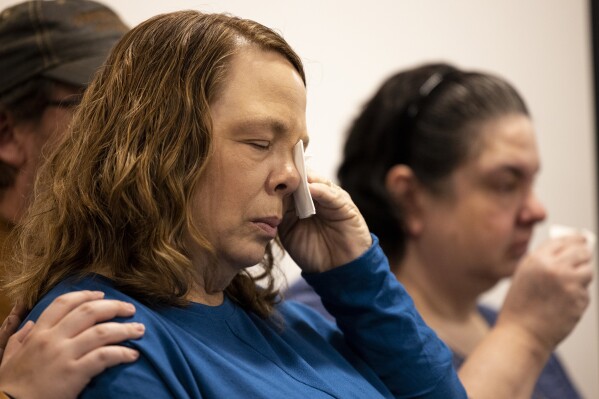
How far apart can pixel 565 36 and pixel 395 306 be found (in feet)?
5.19

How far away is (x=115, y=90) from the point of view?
948 millimetres

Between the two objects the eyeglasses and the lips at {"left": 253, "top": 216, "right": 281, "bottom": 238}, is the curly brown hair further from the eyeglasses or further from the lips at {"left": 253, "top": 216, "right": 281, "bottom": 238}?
the eyeglasses

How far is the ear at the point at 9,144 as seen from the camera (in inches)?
51.2

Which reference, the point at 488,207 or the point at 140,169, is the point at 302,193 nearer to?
the point at 140,169

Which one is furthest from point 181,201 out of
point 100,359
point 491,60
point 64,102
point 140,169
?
point 491,60

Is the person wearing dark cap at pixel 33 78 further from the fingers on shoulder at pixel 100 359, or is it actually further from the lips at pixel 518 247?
the lips at pixel 518 247

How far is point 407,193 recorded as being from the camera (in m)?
1.74

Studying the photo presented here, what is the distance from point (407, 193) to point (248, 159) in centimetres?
84

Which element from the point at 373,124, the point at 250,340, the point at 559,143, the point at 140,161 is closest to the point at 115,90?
the point at 140,161

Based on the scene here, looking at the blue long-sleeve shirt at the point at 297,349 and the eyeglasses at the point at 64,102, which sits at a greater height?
the eyeglasses at the point at 64,102

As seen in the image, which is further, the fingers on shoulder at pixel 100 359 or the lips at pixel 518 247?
the lips at pixel 518 247

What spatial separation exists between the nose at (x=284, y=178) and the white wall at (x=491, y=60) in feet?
2.76

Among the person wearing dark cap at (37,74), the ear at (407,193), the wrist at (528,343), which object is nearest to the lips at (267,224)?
the person wearing dark cap at (37,74)

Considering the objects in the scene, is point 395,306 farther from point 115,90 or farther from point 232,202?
point 115,90
